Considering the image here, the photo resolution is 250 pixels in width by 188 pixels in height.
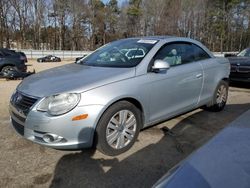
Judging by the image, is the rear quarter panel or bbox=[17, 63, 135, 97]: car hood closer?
bbox=[17, 63, 135, 97]: car hood

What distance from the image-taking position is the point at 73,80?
3326 millimetres

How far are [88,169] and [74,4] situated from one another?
56701 millimetres

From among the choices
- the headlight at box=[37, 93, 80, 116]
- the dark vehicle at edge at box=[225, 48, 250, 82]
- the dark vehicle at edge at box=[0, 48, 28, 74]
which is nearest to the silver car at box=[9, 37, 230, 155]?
the headlight at box=[37, 93, 80, 116]

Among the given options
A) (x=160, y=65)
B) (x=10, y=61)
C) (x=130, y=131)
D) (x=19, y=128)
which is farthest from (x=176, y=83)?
(x=10, y=61)

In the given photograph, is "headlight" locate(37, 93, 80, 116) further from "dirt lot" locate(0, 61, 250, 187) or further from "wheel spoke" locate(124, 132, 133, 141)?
"wheel spoke" locate(124, 132, 133, 141)

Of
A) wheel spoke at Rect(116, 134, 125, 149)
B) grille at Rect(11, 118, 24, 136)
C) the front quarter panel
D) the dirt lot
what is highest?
the front quarter panel

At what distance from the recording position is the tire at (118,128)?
126 inches

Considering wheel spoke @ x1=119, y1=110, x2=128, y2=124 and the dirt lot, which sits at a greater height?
wheel spoke @ x1=119, y1=110, x2=128, y2=124

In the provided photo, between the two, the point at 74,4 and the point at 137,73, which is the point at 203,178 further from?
the point at 74,4

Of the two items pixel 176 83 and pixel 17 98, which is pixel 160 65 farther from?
pixel 17 98

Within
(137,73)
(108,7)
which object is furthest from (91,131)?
(108,7)

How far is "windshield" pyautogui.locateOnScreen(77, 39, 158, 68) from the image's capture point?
3.84 meters

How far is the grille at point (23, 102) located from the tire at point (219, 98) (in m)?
3.37

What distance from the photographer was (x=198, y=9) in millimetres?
55719
